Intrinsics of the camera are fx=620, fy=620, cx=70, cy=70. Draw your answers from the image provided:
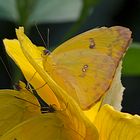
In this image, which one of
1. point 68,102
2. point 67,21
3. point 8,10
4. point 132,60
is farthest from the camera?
point 67,21

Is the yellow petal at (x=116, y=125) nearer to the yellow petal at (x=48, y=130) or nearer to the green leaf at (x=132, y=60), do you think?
A: the yellow petal at (x=48, y=130)

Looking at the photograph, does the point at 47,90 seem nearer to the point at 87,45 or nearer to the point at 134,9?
the point at 87,45

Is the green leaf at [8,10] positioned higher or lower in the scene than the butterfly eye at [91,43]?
lower

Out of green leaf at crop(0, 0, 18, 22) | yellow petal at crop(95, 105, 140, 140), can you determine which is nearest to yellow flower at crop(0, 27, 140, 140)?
yellow petal at crop(95, 105, 140, 140)

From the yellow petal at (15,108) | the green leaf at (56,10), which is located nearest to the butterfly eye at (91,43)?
the yellow petal at (15,108)

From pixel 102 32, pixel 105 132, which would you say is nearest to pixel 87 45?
pixel 102 32

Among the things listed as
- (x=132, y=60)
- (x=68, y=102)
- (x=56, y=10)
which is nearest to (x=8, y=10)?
(x=56, y=10)

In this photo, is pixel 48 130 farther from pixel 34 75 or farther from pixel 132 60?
pixel 132 60
